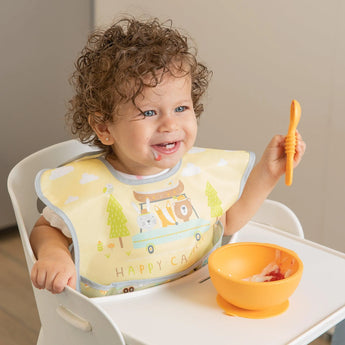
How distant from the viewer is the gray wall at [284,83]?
1.34 meters

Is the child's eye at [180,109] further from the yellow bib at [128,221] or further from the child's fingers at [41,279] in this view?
the child's fingers at [41,279]

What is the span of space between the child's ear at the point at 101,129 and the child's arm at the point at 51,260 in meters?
0.16

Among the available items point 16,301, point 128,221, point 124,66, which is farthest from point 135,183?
point 16,301

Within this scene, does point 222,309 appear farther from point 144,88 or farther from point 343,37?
point 343,37

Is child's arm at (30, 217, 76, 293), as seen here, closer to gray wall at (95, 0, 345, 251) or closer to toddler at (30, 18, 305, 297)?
toddler at (30, 18, 305, 297)

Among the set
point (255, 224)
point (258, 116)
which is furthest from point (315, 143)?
point (255, 224)

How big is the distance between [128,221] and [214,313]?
0.19 m

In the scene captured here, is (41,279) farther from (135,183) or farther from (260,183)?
(260,183)

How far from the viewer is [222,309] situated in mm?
807

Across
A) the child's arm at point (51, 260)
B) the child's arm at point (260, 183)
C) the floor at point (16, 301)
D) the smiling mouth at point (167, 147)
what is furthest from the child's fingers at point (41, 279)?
the floor at point (16, 301)

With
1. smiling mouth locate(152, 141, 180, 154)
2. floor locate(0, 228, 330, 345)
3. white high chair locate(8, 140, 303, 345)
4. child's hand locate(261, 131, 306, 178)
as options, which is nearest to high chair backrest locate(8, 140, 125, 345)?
white high chair locate(8, 140, 303, 345)

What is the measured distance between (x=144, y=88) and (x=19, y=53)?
112cm

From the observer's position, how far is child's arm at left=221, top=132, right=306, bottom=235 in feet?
3.08

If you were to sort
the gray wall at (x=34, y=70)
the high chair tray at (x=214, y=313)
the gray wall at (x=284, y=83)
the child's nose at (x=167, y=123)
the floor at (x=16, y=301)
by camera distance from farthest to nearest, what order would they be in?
1. the gray wall at (x=34, y=70)
2. the floor at (x=16, y=301)
3. the gray wall at (x=284, y=83)
4. the child's nose at (x=167, y=123)
5. the high chair tray at (x=214, y=313)
